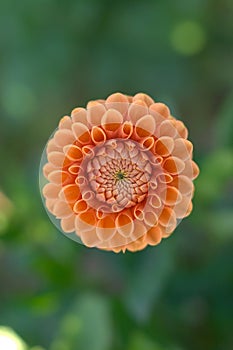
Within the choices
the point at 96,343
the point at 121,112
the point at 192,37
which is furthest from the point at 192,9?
the point at 121,112

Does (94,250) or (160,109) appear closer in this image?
(160,109)

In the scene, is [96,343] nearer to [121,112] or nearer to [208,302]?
[208,302]

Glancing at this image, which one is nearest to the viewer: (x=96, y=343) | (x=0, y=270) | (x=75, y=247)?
(x=96, y=343)

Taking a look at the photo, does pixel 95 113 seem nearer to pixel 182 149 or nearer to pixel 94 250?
pixel 182 149

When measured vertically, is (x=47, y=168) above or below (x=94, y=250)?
above

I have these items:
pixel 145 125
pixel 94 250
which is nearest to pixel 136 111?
pixel 145 125
